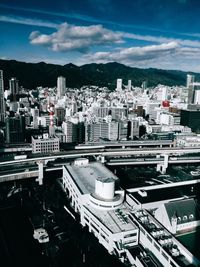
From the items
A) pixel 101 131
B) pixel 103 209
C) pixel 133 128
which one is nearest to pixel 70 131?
pixel 101 131

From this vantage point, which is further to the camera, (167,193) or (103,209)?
(167,193)

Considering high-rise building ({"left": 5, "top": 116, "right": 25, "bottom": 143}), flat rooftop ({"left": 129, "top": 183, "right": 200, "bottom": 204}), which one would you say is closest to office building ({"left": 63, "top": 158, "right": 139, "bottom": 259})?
flat rooftop ({"left": 129, "top": 183, "right": 200, "bottom": 204})

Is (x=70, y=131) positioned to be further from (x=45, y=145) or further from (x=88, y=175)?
(x=88, y=175)

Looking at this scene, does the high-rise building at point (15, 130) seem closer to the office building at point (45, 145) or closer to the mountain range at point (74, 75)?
the office building at point (45, 145)

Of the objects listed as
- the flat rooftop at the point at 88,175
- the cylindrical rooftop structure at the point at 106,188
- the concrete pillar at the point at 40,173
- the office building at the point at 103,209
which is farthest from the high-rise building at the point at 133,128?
the cylindrical rooftop structure at the point at 106,188

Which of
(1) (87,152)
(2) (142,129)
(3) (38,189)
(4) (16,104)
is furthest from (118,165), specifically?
(4) (16,104)

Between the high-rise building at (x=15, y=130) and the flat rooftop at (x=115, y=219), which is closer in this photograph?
the flat rooftop at (x=115, y=219)
